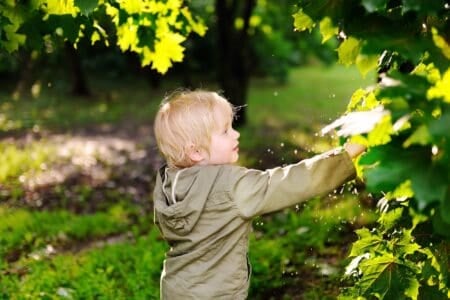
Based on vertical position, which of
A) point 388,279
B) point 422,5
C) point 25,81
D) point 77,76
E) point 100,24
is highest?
point 422,5

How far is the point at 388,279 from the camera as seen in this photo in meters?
2.70

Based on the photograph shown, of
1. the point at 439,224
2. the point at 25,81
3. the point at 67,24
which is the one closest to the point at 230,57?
the point at 25,81

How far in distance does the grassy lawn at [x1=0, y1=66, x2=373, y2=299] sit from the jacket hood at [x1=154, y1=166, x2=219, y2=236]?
1.17 m

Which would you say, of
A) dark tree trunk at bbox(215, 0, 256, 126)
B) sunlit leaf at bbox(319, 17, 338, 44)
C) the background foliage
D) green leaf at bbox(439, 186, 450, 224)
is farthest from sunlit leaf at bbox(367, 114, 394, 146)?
dark tree trunk at bbox(215, 0, 256, 126)

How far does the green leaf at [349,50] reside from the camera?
2.66 metres

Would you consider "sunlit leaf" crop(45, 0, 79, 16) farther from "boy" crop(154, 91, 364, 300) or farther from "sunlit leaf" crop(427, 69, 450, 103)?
"sunlit leaf" crop(427, 69, 450, 103)

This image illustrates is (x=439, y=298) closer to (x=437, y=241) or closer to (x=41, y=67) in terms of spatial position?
(x=437, y=241)

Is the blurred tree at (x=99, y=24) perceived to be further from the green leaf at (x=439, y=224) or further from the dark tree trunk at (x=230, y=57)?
the dark tree trunk at (x=230, y=57)

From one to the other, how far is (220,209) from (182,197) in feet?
0.52

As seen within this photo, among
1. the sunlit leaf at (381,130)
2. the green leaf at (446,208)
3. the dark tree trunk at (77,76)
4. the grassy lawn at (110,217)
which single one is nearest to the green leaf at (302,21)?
the sunlit leaf at (381,130)

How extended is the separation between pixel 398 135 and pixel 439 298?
3.43 ft

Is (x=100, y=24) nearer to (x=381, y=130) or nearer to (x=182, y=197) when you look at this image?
(x=182, y=197)

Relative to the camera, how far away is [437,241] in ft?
8.73

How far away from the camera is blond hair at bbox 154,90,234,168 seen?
8.64 ft
